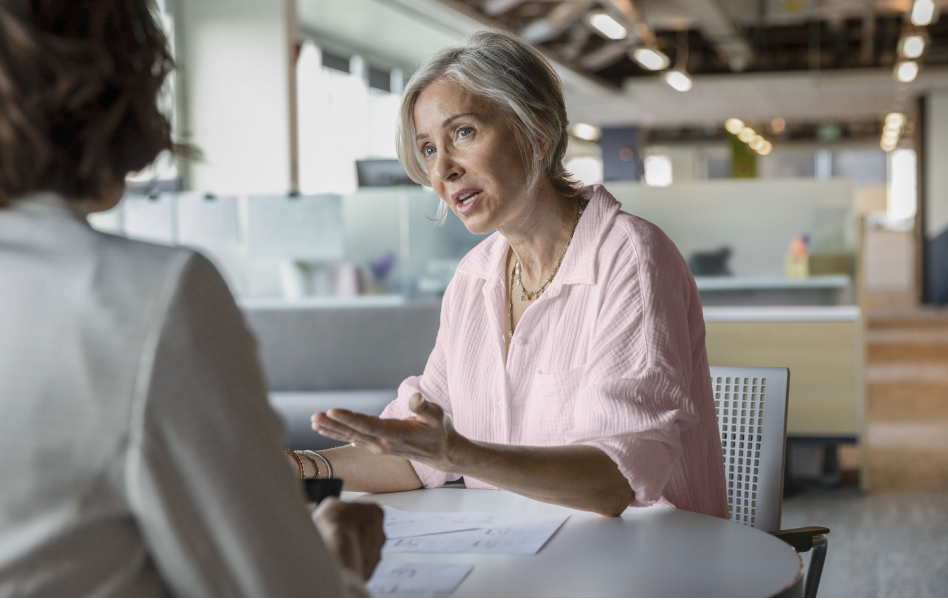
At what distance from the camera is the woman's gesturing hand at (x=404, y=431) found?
1059 millimetres

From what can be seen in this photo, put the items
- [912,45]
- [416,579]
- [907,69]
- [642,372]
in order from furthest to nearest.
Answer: [907,69]
[912,45]
[642,372]
[416,579]

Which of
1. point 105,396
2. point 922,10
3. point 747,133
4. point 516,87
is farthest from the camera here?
point 747,133

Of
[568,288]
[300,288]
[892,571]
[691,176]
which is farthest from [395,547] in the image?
[691,176]

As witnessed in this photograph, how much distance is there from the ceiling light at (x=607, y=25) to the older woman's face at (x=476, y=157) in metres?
7.44

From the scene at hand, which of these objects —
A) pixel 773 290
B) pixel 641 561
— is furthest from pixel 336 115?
pixel 641 561

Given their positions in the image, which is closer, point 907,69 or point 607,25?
point 607,25

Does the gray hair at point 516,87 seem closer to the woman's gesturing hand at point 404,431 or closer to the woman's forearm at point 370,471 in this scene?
the woman's forearm at point 370,471

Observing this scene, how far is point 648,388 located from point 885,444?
4888mm

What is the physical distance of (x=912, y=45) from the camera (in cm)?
1023

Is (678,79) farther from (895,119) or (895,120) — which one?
(895,120)

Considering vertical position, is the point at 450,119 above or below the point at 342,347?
above

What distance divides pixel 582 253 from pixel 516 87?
12.9 inches

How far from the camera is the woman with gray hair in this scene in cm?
124

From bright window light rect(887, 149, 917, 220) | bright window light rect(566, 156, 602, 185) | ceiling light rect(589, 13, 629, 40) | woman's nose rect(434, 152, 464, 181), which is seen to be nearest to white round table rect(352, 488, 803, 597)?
woman's nose rect(434, 152, 464, 181)
